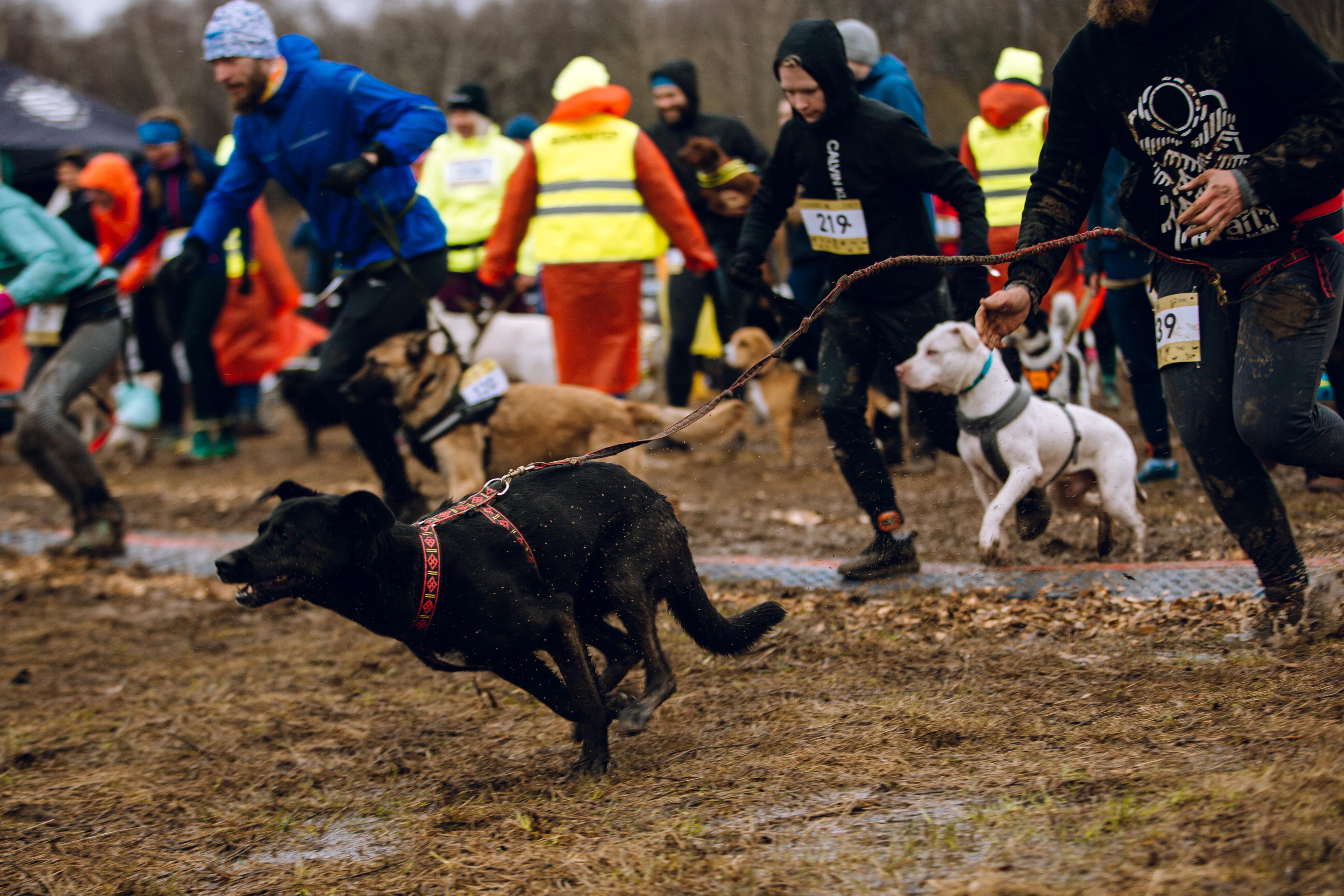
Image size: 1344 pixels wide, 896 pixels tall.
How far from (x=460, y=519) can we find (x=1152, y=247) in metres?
2.14

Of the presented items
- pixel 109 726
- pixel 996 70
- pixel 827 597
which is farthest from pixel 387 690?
pixel 996 70

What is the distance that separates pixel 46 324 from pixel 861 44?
4.86 m

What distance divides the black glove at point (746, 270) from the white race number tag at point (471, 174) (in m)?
4.43

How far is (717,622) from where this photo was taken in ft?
11.1

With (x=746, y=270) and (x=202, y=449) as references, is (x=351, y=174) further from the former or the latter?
(x=202, y=449)

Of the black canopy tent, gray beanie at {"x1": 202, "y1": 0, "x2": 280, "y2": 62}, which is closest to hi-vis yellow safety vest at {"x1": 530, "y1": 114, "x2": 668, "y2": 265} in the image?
gray beanie at {"x1": 202, "y1": 0, "x2": 280, "y2": 62}

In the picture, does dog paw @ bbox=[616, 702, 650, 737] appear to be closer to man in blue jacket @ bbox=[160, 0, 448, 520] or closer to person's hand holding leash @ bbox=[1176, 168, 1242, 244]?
person's hand holding leash @ bbox=[1176, 168, 1242, 244]

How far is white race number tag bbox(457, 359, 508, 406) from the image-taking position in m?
5.59

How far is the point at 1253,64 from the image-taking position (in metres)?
2.82

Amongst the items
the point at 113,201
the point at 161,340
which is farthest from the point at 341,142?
the point at 161,340

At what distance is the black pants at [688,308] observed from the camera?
785 centimetres

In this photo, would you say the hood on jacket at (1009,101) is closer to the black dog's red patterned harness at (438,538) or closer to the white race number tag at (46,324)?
the black dog's red patterned harness at (438,538)

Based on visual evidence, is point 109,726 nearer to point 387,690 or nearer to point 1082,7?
point 387,690

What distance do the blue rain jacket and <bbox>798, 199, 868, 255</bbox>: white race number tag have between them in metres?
1.90
